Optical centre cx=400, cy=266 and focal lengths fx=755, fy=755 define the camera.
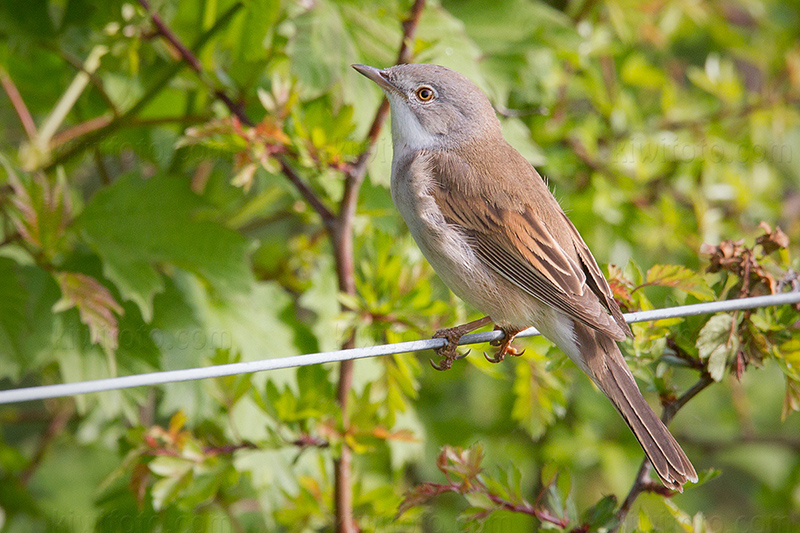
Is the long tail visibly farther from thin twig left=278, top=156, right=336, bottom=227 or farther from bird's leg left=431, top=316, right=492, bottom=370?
thin twig left=278, top=156, right=336, bottom=227

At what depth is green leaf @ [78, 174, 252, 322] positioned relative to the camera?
2746 mm

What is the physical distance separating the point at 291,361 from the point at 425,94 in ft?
5.23

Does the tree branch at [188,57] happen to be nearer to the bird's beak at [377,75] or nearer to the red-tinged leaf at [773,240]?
the bird's beak at [377,75]

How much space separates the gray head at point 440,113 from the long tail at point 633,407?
1.01m

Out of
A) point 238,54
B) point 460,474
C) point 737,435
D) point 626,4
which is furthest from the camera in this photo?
point 737,435

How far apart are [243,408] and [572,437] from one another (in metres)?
1.96

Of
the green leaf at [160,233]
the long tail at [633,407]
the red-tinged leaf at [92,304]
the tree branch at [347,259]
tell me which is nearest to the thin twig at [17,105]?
the green leaf at [160,233]

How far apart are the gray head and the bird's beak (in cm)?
3

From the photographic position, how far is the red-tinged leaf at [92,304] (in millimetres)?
2477

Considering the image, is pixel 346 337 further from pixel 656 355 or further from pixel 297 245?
pixel 656 355

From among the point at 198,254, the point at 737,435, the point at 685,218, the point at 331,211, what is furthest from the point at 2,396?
the point at 737,435

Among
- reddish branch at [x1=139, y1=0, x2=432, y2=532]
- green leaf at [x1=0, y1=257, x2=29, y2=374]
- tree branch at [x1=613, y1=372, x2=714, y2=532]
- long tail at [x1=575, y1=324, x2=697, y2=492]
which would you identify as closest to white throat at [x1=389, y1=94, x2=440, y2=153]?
reddish branch at [x1=139, y1=0, x2=432, y2=532]

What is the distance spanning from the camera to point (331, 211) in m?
2.93

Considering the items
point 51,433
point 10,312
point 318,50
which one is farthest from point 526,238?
point 51,433
